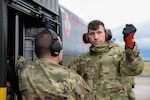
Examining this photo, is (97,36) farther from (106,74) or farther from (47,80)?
(47,80)

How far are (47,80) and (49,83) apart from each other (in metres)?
0.03

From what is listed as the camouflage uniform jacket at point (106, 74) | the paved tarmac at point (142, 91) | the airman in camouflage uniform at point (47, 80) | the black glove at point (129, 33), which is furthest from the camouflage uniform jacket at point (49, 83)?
the paved tarmac at point (142, 91)

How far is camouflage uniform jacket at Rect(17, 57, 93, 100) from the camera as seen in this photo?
7.76ft

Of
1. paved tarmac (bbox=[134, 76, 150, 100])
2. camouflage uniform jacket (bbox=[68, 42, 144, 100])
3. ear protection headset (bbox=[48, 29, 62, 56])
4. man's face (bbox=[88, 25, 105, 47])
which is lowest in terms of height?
paved tarmac (bbox=[134, 76, 150, 100])

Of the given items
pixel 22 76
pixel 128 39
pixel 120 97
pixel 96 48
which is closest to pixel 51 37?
pixel 22 76

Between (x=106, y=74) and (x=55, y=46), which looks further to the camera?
(x=106, y=74)

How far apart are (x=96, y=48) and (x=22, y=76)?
4.11 feet

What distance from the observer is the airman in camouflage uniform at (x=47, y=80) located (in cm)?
237

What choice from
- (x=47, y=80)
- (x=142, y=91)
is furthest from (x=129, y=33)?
(x=142, y=91)

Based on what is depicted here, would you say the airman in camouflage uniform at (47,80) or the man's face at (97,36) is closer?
the airman in camouflage uniform at (47,80)

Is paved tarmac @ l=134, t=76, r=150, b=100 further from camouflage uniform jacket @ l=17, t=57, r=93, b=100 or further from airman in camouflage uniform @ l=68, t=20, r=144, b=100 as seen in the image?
camouflage uniform jacket @ l=17, t=57, r=93, b=100

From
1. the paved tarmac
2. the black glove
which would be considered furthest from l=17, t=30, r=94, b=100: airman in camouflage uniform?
the paved tarmac

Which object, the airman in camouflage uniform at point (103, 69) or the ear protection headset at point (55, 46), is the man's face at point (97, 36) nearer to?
the airman in camouflage uniform at point (103, 69)

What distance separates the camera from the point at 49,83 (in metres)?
2.38
